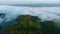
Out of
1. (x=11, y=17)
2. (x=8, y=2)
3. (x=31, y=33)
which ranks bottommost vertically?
(x=31, y=33)

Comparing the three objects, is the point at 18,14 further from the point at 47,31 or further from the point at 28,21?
the point at 47,31

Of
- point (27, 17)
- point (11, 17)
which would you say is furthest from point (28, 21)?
point (11, 17)

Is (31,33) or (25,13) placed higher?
(25,13)

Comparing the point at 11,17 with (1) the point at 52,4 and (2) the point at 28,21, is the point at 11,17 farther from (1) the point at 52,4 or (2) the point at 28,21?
(1) the point at 52,4

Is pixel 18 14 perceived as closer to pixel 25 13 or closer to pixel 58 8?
pixel 25 13

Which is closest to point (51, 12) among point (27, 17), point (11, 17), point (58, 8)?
point (58, 8)

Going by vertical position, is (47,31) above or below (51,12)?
below
